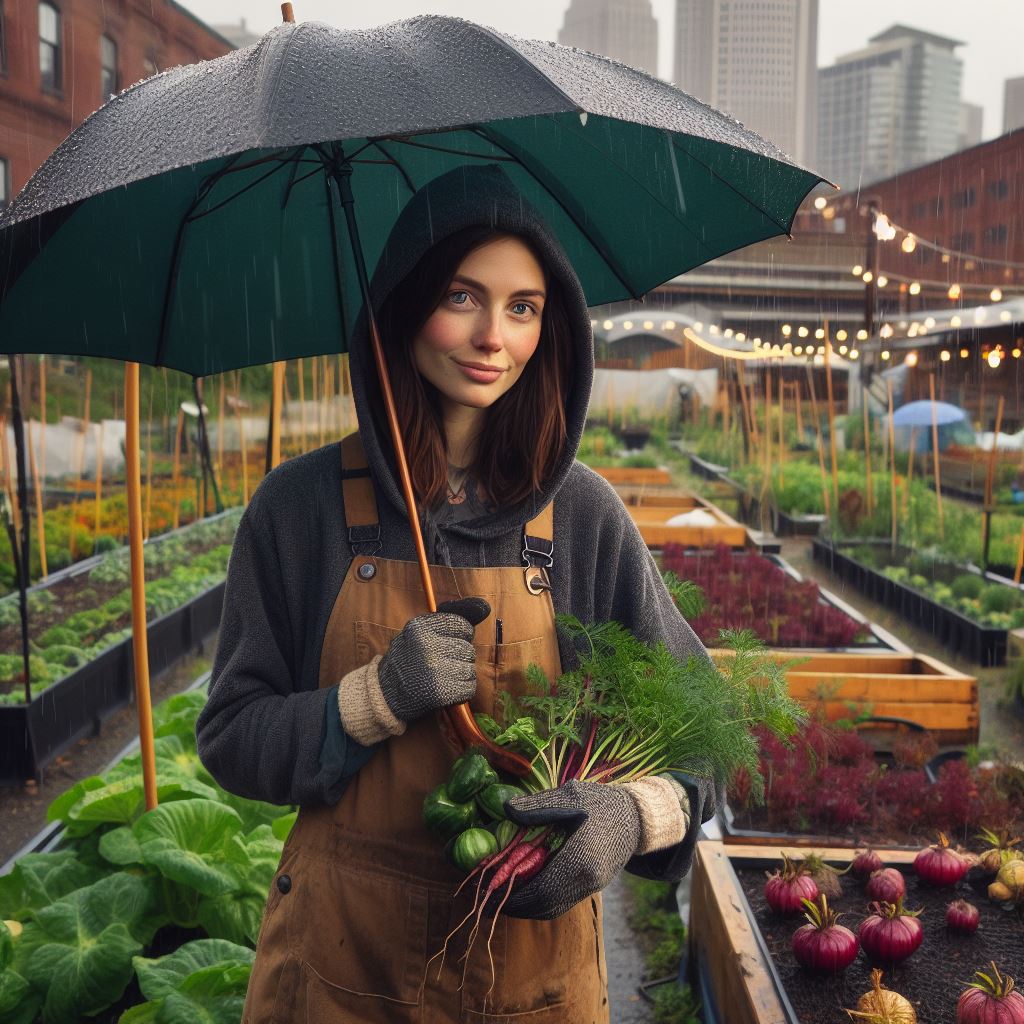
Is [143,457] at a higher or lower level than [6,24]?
lower

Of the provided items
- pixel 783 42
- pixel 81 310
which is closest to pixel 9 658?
pixel 81 310

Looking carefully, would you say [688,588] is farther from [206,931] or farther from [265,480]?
[206,931]

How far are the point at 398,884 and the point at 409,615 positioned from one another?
0.41 m

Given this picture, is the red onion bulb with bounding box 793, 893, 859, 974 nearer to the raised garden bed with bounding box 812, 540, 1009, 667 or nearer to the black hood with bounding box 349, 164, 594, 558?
the black hood with bounding box 349, 164, 594, 558

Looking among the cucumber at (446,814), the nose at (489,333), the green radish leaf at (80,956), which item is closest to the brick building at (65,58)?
the green radish leaf at (80,956)

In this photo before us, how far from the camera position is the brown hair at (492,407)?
1.61m

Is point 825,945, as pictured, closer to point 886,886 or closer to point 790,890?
point 790,890

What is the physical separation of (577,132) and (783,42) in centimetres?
4794

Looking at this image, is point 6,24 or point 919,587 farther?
point 6,24

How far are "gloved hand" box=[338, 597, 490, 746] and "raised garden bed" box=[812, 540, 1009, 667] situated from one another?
20.7 feet

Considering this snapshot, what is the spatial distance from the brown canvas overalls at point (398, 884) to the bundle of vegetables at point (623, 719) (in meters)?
0.07

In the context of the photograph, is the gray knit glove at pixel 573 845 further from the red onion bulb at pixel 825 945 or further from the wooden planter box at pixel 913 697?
the wooden planter box at pixel 913 697

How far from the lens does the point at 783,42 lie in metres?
44.0

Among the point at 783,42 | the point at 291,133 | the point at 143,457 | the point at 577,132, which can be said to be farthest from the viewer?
the point at 783,42
